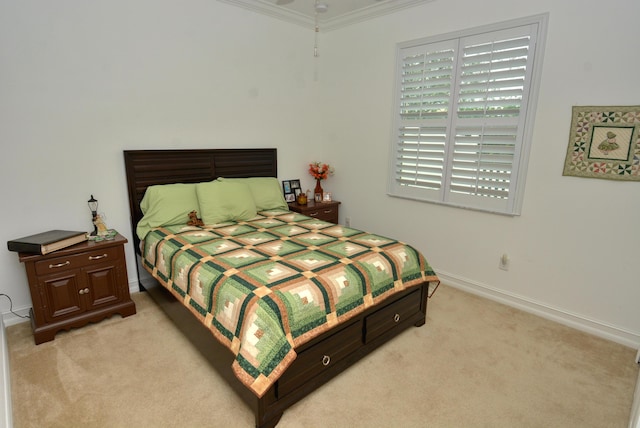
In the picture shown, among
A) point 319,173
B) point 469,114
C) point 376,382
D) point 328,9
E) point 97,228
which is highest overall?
point 328,9

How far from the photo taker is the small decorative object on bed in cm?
423

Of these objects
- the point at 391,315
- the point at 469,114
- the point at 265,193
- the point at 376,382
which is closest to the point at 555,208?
the point at 469,114

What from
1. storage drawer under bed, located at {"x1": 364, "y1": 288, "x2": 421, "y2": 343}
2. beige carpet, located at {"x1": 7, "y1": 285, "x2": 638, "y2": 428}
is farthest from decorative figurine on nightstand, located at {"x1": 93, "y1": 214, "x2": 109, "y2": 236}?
storage drawer under bed, located at {"x1": 364, "y1": 288, "x2": 421, "y2": 343}

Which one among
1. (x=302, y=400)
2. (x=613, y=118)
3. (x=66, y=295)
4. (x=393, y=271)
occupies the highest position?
(x=613, y=118)

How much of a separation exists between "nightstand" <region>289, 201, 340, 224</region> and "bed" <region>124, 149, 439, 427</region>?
1.70 ft

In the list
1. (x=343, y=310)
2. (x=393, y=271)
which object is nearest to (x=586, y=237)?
(x=393, y=271)

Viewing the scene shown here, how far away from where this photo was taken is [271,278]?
6.33 ft

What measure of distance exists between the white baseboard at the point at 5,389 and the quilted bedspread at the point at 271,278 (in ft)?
3.01

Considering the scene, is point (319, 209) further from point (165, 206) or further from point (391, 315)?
point (391, 315)

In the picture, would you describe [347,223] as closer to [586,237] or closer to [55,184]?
[586,237]

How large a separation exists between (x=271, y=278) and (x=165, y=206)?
1.54 meters

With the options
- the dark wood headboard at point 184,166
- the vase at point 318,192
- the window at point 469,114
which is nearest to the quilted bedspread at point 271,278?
the dark wood headboard at point 184,166

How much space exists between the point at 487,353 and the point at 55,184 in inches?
135

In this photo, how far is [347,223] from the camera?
4320 millimetres
